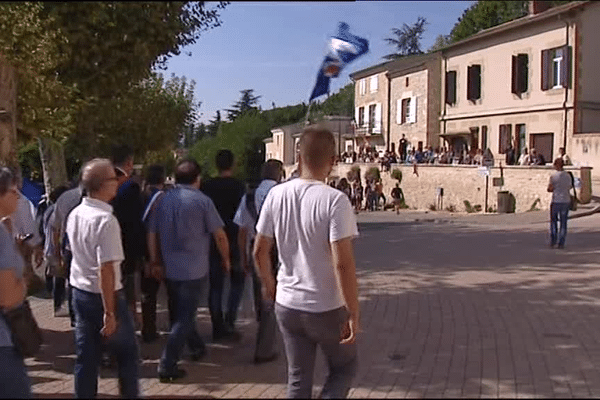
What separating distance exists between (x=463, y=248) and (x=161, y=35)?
9.34 meters

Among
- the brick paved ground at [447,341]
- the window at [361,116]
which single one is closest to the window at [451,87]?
the window at [361,116]

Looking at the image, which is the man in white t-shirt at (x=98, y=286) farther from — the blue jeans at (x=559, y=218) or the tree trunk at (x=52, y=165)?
the tree trunk at (x=52, y=165)

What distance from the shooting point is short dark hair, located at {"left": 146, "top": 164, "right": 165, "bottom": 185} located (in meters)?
8.09

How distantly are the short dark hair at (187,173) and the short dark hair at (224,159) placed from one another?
114 cm

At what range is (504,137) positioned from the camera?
37.2 metres

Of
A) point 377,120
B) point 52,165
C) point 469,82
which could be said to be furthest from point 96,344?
point 377,120

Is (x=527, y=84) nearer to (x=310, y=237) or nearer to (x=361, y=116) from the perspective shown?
(x=361, y=116)

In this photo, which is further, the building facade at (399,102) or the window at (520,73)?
the building facade at (399,102)

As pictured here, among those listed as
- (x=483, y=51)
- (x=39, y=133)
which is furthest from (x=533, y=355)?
(x=483, y=51)

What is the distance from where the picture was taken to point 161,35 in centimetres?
998

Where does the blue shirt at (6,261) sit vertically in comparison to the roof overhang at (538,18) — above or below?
below

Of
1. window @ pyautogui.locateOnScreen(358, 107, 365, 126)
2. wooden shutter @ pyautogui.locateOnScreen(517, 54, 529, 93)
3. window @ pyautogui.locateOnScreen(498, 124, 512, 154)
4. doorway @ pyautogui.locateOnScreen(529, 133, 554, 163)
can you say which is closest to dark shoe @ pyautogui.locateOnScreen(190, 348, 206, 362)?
doorway @ pyautogui.locateOnScreen(529, 133, 554, 163)

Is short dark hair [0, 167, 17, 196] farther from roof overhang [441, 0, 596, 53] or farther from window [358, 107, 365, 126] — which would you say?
window [358, 107, 365, 126]

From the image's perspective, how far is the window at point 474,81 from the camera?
129 feet
